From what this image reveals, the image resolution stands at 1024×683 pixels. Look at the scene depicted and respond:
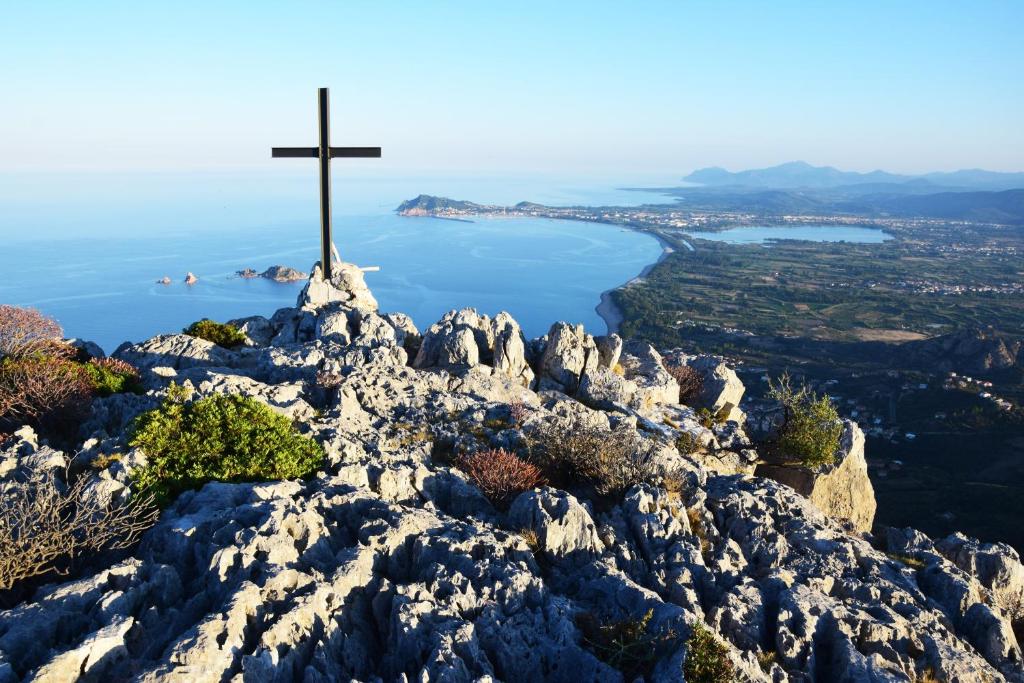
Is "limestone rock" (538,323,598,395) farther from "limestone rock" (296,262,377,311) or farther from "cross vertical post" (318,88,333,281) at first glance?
"cross vertical post" (318,88,333,281)

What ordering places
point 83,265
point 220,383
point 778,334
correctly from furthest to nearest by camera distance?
point 778,334 < point 83,265 < point 220,383

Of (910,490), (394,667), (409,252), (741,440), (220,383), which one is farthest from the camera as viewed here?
(409,252)

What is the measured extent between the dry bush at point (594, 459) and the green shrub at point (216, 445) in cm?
428

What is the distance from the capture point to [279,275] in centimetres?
8431

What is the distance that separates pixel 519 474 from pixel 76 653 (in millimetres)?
6479

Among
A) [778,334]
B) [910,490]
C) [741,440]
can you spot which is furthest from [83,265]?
[778,334]

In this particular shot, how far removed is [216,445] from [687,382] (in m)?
15.6

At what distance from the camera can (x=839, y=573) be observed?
30.3 feet

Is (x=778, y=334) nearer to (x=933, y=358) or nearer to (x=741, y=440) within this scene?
(x=933, y=358)

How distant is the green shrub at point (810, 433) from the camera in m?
15.4

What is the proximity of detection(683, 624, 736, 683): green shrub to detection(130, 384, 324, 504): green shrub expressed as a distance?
6297 millimetres

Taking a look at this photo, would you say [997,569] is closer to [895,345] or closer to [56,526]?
[56,526]

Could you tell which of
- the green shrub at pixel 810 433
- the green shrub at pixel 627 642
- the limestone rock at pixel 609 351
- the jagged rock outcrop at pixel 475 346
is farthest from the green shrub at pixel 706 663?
the limestone rock at pixel 609 351

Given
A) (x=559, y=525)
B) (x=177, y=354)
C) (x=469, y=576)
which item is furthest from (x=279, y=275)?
(x=469, y=576)
